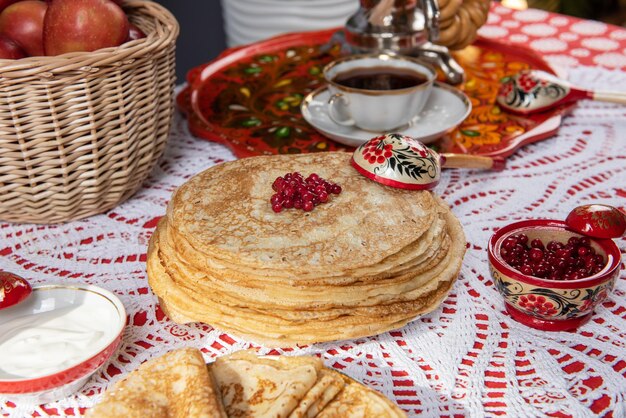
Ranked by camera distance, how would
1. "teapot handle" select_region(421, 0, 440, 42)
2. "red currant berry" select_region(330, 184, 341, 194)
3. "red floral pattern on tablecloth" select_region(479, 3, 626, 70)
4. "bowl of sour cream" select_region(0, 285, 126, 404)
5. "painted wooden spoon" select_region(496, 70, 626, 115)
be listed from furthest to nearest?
"red floral pattern on tablecloth" select_region(479, 3, 626, 70) → "teapot handle" select_region(421, 0, 440, 42) → "painted wooden spoon" select_region(496, 70, 626, 115) → "red currant berry" select_region(330, 184, 341, 194) → "bowl of sour cream" select_region(0, 285, 126, 404)

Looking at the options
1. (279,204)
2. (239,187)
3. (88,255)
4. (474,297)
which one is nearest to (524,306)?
(474,297)

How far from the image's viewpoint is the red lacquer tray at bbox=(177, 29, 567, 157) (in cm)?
169

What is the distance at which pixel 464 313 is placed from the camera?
1.20 metres

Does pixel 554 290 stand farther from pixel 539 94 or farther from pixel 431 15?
pixel 431 15

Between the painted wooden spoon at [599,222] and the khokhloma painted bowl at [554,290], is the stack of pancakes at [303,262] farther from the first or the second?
the painted wooden spoon at [599,222]

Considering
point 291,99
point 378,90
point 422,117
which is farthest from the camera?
point 291,99

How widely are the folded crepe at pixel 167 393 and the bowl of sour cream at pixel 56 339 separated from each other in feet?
0.31

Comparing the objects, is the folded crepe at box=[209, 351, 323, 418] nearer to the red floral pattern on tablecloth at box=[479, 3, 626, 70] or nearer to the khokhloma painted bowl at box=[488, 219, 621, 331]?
the khokhloma painted bowl at box=[488, 219, 621, 331]

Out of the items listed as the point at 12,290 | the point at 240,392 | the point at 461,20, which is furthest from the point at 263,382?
the point at 461,20

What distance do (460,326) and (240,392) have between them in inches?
16.6

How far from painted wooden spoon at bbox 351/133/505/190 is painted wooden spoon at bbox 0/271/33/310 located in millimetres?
618

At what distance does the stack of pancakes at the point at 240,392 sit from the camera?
869 millimetres

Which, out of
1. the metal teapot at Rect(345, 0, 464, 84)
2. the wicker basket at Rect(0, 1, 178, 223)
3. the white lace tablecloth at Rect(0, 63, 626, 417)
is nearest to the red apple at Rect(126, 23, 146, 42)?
the wicker basket at Rect(0, 1, 178, 223)

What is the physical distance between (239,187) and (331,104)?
47 cm
